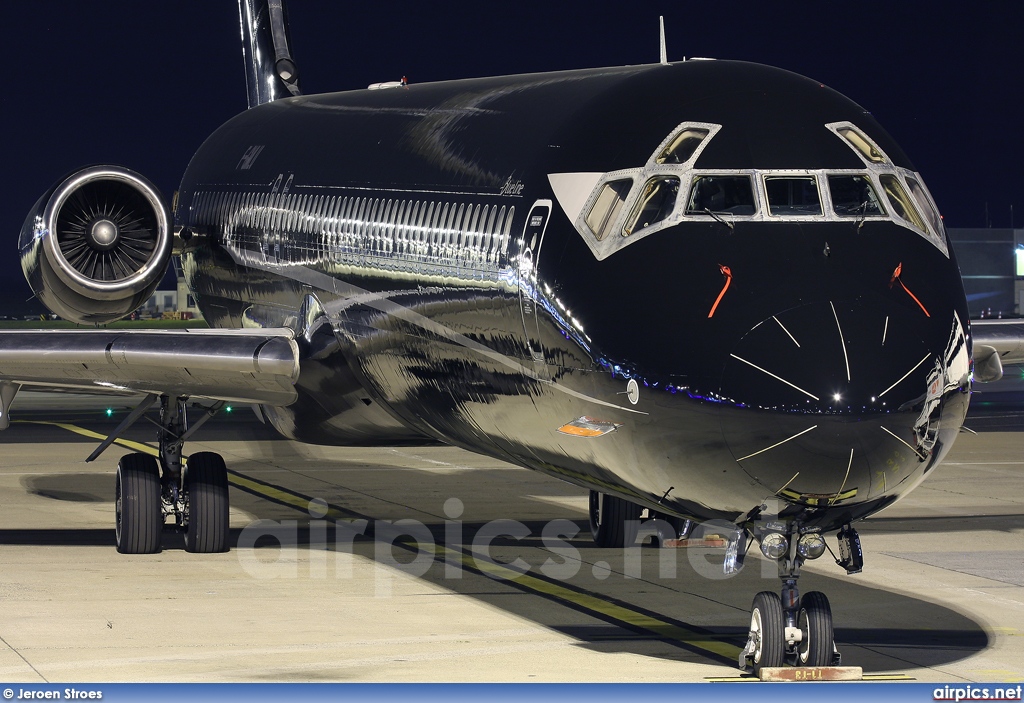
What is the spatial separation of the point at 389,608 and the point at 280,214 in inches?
230

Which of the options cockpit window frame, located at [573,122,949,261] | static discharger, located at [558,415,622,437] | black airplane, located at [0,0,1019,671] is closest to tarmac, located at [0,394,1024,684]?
black airplane, located at [0,0,1019,671]

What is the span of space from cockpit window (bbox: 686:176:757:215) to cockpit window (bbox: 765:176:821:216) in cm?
12

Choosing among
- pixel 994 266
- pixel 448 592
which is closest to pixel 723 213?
pixel 448 592

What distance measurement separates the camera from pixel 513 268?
11984 mm

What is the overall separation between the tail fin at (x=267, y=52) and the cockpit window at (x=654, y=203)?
13.3m

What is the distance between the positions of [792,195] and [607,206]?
1159mm

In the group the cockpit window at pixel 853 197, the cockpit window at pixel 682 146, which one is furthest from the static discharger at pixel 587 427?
the cockpit window at pixel 853 197

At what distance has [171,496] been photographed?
17406 mm

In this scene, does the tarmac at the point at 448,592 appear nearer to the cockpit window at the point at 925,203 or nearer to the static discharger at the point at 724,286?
the static discharger at the point at 724,286

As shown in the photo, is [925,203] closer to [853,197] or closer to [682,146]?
[853,197]

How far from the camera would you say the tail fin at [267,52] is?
23766 mm

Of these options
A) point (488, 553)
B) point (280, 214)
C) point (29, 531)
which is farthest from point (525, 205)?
point (29, 531)

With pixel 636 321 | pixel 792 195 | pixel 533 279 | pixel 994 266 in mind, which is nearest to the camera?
pixel 636 321

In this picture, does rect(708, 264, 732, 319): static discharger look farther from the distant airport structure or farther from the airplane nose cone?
the distant airport structure
